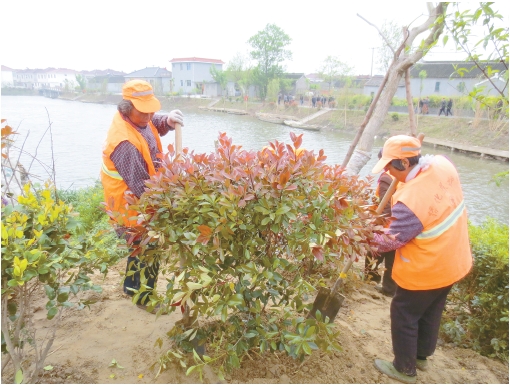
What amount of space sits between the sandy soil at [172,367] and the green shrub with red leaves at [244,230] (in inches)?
11.8

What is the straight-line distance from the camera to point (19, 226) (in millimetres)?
1634

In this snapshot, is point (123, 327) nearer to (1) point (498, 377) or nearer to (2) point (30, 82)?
(1) point (498, 377)

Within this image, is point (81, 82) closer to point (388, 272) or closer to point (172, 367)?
point (388, 272)

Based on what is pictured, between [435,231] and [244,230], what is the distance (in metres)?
1.11

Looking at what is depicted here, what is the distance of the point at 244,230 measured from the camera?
1.93 meters

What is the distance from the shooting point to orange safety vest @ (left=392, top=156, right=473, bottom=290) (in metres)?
2.18

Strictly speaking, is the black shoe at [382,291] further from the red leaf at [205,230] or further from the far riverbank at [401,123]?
the far riverbank at [401,123]

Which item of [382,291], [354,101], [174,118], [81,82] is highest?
[81,82]

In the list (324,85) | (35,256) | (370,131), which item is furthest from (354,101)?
(35,256)

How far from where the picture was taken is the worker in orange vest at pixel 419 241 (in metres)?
2.19

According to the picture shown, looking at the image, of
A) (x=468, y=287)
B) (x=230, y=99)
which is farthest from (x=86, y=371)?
(x=230, y=99)

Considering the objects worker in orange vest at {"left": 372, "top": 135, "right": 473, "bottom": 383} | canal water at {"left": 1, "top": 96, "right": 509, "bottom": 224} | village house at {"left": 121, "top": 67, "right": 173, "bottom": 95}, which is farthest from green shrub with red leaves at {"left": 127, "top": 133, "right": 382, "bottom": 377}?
village house at {"left": 121, "top": 67, "right": 173, "bottom": 95}

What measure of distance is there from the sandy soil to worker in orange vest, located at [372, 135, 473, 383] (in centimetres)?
28

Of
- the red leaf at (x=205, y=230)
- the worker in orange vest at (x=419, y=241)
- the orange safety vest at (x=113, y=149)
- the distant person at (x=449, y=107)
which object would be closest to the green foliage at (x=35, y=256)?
the red leaf at (x=205, y=230)
